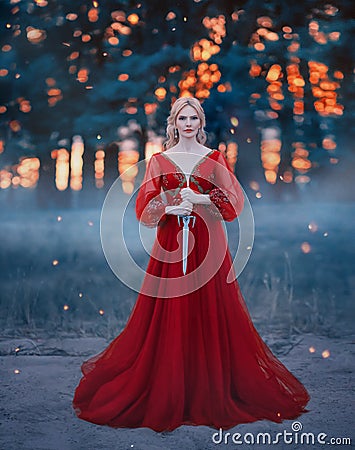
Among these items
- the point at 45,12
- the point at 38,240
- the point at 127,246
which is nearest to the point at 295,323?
the point at 127,246

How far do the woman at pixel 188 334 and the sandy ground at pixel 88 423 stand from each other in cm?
5

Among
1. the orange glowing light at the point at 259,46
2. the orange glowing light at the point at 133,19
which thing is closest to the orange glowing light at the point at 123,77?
the orange glowing light at the point at 133,19

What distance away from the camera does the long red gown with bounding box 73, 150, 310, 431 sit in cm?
199

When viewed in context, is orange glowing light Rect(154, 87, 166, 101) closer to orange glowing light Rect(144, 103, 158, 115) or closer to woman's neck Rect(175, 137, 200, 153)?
orange glowing light Rect(144, 103, 158, 115)

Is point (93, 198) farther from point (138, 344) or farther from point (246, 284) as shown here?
point (138, 344)

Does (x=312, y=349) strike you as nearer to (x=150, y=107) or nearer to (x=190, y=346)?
(x=190, y=346)

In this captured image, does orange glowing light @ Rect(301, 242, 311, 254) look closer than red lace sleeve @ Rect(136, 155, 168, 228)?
No

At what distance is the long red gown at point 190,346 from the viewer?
1991 millimetres

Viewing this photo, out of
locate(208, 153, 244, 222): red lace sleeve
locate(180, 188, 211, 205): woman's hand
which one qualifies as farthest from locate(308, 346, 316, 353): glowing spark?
locate(180, 188, 211, 205): woman's hand

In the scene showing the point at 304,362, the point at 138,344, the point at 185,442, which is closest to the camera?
the point at 185,442

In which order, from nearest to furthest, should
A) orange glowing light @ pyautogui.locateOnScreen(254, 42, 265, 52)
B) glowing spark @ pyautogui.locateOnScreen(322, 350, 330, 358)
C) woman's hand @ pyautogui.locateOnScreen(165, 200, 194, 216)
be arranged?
woman's hand @ pyautogui.locateOnScreen(165, 200, 194, 216) → glowing spark @ pyautogui.locateOnScreen(322, 350, 330, 358) → orange glowing light @ pyautogui.locateOnScreen(254, 42, 265, 52)

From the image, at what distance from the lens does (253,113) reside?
337cm

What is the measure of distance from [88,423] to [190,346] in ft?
1.57

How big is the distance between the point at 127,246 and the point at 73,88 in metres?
1.02
